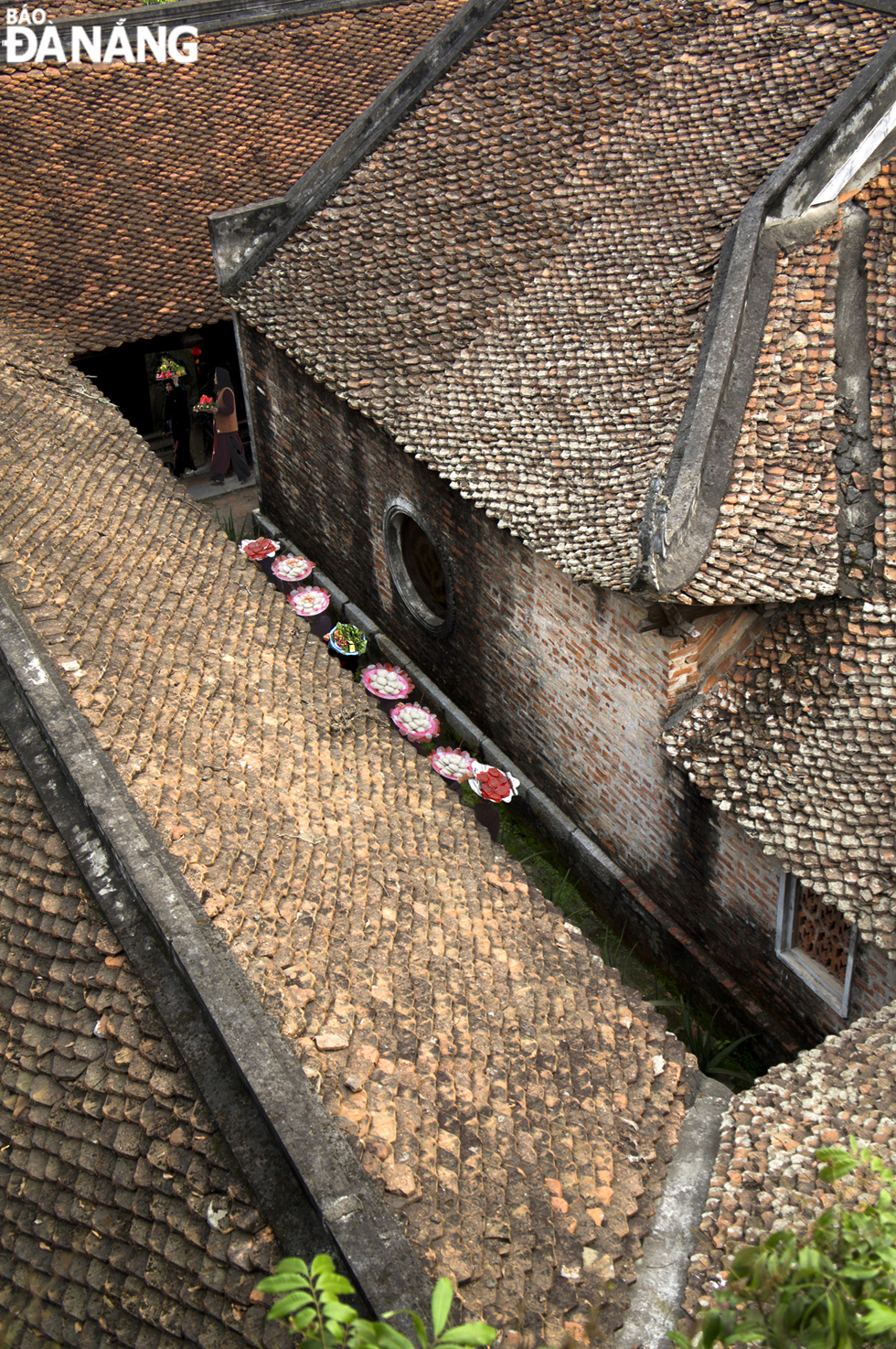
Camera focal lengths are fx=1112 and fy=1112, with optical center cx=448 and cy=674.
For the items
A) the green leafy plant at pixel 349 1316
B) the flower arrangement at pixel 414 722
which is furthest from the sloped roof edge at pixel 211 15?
the green leafy plant at pixel 349 1316

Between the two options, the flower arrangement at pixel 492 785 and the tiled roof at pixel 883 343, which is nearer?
the tiled roof at pixel 883 343

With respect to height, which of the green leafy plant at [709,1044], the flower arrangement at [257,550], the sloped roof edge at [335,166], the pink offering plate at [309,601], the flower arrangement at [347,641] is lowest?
the green leafy plant at [709,1044]

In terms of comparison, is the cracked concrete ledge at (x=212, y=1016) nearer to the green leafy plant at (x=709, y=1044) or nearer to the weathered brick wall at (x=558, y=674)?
the green leafy plant at (x=709, y=1044)

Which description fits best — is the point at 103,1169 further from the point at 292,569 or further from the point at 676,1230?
the point at 292,569

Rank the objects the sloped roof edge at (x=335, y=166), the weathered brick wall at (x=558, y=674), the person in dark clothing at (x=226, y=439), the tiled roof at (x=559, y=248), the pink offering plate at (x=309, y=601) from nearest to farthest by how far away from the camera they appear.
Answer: the weathered brick wall at (x=558, y=674), the tiled roof at (x=559, y=248), the pink offering plate at (x=309, y=601), the sloped roof edge at (x=335, y=166), the person in dark clothing at (x=226, y=439)

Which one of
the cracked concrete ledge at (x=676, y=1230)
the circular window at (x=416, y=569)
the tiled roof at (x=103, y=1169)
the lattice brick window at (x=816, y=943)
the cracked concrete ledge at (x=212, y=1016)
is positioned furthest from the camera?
the circular window at (x=416, y=569)

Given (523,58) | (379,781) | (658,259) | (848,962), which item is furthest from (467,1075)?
(523,58)

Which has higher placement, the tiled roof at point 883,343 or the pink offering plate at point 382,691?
the tiled roof at point 883,343

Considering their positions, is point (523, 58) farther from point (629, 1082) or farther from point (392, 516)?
point (629, 1082)
